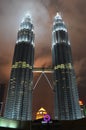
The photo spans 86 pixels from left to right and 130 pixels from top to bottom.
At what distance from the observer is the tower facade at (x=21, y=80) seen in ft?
374

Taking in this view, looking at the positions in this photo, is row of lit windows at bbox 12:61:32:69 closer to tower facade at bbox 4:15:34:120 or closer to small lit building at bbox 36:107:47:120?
tower facade at bbox 4:15:34:120

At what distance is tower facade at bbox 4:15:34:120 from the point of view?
114 meters

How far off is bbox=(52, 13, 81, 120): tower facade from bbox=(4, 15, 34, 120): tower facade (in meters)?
18.7

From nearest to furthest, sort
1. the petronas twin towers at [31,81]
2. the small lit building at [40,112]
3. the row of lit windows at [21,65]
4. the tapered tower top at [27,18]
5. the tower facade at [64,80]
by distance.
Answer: the petronas twin towers at [31,81] → the tower facade at [64,80] → the row of lit windows at [21,65] → the small lit building at [40,112] → the tapered tower top at [27,18]

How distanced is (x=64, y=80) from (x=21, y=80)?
98.6 ft

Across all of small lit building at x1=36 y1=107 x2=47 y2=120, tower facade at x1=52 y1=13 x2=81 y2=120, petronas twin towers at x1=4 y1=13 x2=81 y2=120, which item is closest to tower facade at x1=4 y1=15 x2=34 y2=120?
petronas twin towers at x1=4 y1=13 x2=81 y2=120

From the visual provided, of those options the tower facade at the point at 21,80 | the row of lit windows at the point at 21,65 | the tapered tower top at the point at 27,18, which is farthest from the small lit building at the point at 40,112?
the tapered tower top at the point at 27,18

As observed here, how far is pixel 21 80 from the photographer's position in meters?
124

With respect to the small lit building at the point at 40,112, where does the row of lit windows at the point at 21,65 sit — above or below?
above

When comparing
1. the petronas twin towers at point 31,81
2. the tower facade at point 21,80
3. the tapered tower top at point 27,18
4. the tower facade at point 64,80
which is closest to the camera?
the tower facade at point 21,80

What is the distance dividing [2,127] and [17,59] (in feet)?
249

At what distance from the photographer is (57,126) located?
6969 cm

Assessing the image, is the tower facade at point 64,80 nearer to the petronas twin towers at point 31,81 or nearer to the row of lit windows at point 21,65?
the petronas twin towers at point 31,81

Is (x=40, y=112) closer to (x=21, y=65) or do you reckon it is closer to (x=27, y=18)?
(x=21, y=65)
